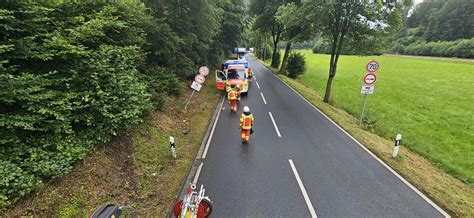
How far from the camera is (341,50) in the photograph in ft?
53.8

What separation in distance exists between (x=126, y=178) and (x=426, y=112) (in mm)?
19405

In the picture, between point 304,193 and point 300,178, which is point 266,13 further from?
point 304,193

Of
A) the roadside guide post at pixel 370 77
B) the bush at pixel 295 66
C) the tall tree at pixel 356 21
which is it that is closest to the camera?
the roadside guide post at pixel 370 77

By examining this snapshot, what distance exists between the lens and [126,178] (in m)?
6.48

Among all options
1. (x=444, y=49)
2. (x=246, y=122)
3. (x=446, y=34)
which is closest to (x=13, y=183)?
(x=246, y=122)

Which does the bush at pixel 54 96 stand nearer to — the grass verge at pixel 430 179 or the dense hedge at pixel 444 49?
the grass verge at pixel 430 179

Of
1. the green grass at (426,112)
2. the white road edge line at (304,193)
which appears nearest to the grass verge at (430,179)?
the green grass at (426,112)

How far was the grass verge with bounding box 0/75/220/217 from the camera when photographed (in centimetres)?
488

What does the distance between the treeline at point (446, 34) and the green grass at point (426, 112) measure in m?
42.3

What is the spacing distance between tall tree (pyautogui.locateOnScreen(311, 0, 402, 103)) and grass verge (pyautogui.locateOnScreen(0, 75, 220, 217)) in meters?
11.3

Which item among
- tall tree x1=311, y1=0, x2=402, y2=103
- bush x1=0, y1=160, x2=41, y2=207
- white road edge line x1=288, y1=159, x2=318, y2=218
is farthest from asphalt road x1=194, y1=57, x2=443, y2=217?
tall tree x1=311, y1=0, x2=402, y2=103

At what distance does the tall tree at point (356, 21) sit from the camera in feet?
44.9

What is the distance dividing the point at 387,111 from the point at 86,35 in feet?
60.2

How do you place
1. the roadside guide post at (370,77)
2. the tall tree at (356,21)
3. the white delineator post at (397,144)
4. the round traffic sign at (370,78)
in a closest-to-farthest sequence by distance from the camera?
the white delineator post at (397,144) → the roadside guide post at (370,77) → the round traffic sign at (370,78) → the tall tree at (356,21)
